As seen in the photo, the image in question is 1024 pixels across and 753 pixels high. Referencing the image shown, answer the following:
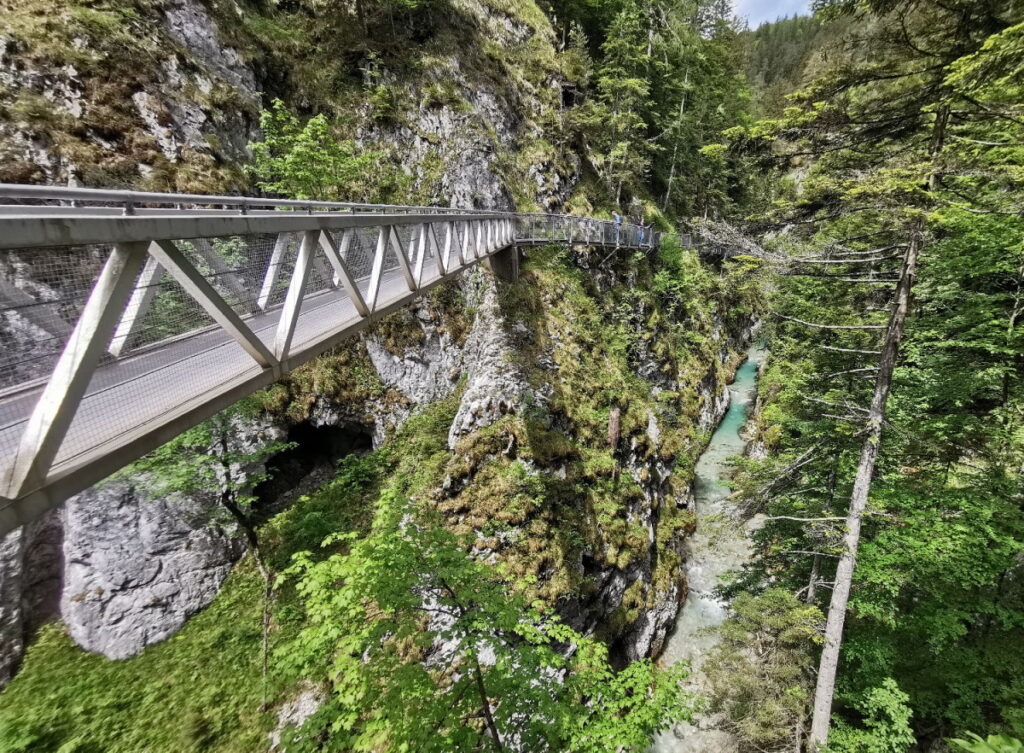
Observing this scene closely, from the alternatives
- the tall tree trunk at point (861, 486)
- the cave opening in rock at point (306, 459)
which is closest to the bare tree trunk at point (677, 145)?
the tall tree trunk at point (861, 486)

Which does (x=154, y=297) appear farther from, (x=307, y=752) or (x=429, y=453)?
(x=429, y=453)

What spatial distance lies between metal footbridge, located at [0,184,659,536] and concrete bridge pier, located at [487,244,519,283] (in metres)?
8.84

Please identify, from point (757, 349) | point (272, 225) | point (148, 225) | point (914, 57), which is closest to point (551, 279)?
point (914, 57)

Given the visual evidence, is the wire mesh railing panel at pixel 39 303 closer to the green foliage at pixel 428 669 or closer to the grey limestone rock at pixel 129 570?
the green foliage at pixel 428 669

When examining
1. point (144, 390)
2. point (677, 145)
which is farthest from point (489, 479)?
point (677, 145)

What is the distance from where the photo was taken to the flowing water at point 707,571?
9355 mm

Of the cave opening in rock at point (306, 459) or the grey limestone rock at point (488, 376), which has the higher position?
the grey limestone rock at point (488, 376)

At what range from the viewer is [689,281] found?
71.2 ft

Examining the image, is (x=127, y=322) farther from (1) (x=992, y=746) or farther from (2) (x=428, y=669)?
(1) (x=992, y=746)

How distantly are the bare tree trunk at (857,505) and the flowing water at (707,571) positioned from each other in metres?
1.95

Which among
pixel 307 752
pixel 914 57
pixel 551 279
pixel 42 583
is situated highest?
pixel 914 57

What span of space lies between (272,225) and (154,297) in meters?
1.02

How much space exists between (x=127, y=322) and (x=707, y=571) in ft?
53.7

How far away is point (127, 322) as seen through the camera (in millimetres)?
2693
